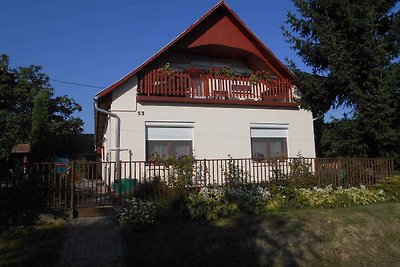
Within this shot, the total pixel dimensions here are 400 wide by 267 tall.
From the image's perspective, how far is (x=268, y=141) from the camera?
1641 centimetres

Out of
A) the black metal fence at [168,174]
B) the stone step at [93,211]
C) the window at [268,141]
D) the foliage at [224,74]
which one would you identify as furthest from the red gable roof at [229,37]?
the stone step at [93,211]

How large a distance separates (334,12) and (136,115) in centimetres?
906

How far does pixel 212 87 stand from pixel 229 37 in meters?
2.75

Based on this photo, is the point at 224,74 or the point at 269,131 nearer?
the point at 224,74

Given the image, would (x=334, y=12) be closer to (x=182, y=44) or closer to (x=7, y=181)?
(x=182, y=44)

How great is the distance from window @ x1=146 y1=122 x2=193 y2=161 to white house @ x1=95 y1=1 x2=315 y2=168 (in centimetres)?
4

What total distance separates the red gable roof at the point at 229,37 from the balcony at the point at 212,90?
1.13 m

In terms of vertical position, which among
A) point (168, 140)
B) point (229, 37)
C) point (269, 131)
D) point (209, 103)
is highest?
point (229, 37)

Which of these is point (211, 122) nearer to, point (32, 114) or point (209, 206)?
point (209, 206)

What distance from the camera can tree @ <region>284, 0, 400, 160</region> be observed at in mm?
14758

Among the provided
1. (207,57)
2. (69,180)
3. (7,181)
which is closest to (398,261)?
(69,180)

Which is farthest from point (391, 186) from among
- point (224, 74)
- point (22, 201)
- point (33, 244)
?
point (22, 201)

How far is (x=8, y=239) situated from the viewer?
8.35 metres

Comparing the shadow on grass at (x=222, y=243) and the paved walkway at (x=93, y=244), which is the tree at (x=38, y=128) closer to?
the paved walkway at (x=93, y=244)
